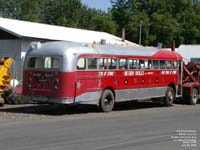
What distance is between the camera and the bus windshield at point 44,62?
20750mm

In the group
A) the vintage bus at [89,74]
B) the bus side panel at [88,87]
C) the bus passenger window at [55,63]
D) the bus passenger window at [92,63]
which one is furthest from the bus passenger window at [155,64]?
the bus passenger window at [55,63]

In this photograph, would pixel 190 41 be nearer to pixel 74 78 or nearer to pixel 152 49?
pixel 152 49

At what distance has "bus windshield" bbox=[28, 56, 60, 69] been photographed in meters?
20.8

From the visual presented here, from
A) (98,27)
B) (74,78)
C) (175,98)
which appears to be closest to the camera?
(74,78)

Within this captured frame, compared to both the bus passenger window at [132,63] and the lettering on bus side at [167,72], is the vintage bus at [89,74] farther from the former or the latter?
the lettering on bus side at [167,72]

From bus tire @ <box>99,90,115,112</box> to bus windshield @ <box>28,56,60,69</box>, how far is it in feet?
8.20

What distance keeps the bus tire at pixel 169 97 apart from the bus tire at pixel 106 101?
456cm

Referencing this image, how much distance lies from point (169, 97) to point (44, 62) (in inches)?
303

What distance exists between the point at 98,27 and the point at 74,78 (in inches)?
2554

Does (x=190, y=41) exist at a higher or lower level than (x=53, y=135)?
higher

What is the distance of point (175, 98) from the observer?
2778 centimetres

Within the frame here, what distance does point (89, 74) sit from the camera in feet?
70.1

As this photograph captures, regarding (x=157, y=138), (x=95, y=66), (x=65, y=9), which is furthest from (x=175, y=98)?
(x=65, y=9)

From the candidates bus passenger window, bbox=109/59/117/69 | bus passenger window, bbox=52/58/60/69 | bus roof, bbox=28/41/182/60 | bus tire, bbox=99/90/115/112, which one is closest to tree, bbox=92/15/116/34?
bus roof, bbox=28/41/182/60
